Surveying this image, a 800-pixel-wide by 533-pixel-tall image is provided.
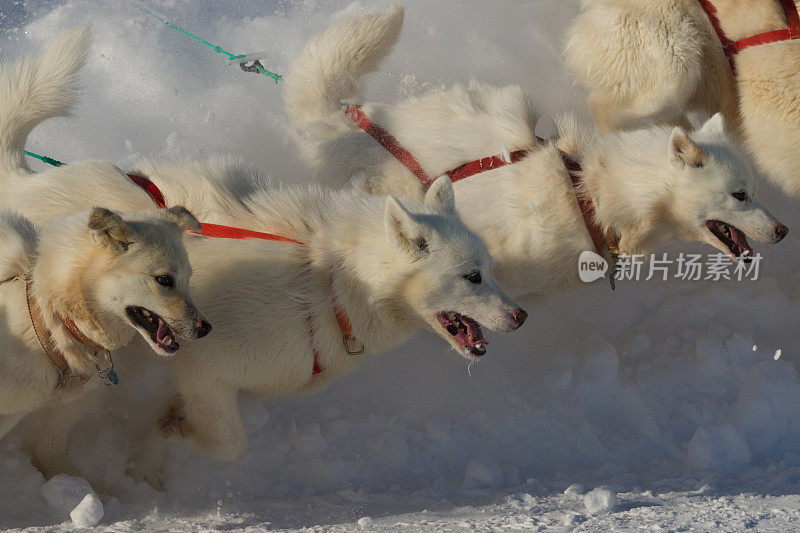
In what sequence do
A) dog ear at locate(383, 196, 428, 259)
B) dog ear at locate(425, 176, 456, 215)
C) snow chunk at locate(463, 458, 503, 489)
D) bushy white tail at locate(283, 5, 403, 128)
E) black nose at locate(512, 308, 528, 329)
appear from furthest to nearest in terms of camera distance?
bushy white tail at locate(283, 5, 403, 128) < snow chunk at locate(463, 458, 503, 489) < dog ear at locate(425, 176, 456, 215) < black nose at locate(512, 308, 528, 329) < dog ear at locate(383, 196, 428, 259)

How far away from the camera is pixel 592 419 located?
465 centimetres

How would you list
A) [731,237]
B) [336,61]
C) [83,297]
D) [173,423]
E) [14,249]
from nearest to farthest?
1. [83,297]
2. [14,249]
3. [173,423]
4. [731,237]
5. [336,61]

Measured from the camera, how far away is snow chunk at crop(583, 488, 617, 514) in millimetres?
3516

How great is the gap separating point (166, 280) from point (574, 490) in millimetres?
2159

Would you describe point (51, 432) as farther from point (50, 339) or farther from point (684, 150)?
point (684, 150)

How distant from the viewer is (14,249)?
3240 millimetres

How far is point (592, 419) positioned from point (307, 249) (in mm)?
2057

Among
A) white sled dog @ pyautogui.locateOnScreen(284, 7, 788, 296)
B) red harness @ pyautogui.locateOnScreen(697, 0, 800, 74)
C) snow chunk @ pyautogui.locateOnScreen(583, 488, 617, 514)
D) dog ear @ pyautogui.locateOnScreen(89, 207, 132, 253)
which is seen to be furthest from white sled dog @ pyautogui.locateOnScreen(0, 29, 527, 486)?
red harness @ pyautogui.locateOnScreen(697, 0, 800, 74)

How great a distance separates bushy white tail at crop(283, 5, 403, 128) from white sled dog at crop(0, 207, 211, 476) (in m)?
1.70

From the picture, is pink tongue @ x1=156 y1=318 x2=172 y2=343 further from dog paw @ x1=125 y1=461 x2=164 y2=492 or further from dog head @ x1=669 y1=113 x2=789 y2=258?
dog head @ x1=669 y1=113 x2=789 y2=258

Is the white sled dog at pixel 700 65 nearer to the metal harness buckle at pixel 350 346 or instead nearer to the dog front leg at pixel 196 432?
the metal harness buckle at pixel 350 346

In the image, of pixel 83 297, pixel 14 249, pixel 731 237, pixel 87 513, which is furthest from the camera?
pixel 731 237

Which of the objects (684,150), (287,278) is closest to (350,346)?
(287,278)

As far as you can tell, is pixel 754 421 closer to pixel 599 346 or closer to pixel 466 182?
A: pixel 599 346
